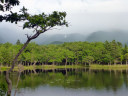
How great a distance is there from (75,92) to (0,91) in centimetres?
A: 1649

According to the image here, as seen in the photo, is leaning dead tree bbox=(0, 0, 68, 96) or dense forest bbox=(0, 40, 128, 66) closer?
leaning dead tree bbox=(0, 0, 68, 96)

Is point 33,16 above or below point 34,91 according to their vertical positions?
above

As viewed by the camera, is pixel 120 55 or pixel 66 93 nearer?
pixel 66 93

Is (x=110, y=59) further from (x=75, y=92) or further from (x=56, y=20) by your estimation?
(x=56, y=20)

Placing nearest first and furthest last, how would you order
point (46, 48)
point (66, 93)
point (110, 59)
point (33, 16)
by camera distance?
point (33, 16) → point (66, 93) → point (110, 59) → point (46, 48)

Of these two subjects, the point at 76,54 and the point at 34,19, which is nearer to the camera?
the point at 34,19

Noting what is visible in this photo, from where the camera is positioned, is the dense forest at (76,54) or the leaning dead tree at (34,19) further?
the dense forest at (76,54)

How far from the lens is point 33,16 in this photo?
11805mm

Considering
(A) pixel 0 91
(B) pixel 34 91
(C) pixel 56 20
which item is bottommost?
(B) pixel 34 91

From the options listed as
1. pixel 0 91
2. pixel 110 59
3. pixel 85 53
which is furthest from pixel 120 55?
pixel 0 91

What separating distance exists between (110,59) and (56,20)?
7109 cm

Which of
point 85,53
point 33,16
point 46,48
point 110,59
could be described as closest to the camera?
point 33,16

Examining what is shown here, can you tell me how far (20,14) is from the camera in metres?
12.2

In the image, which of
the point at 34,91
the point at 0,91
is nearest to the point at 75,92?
the point at 34,91
